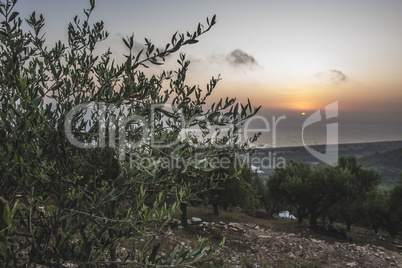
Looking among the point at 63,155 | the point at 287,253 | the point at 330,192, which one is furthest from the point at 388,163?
the point at 63,155

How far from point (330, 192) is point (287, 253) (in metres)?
12.6

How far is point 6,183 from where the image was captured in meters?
2.14

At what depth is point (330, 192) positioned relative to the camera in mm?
22828

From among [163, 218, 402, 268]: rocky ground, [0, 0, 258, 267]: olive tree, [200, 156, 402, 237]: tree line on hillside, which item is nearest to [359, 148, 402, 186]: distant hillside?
[200, 156, 402, 237]: tree line on hillside

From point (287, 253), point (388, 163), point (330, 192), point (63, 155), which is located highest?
point (63, 155)

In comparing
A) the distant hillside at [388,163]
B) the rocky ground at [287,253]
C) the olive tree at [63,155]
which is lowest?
the distant hillside at [388,163]

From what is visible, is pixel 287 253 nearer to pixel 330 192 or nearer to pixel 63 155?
pixel 330 192

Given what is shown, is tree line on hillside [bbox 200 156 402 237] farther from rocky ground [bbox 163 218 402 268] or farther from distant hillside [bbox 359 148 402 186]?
distant hillside [bbox 359 148 402 186]

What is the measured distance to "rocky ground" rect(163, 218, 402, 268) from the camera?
11641mm

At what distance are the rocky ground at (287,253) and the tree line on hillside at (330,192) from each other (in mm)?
4617

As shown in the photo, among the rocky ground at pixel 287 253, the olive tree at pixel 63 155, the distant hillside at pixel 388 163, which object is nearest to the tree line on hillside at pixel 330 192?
A: the rocky ground at pixel 287 253

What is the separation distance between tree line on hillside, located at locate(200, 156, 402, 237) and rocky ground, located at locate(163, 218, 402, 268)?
4617 millimetres

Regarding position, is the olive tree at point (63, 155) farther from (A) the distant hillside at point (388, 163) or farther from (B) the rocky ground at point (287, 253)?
(A) the distant hillside at point (388, 163)

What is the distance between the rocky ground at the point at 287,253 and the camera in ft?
38.2
